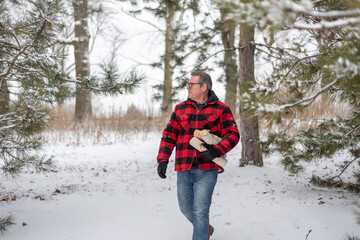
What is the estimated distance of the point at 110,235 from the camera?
10.7 feet

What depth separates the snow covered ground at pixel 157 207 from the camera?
333 cm

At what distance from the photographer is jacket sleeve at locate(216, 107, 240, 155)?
2.63 metres

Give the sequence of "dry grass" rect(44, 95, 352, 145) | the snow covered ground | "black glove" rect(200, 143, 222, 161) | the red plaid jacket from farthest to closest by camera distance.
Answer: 1. "dry grass" rect(44, 95, 352, 145)
2. the snow covered ground
3. the red plaid jacket
4. "black glove" rect(200, 143, 222, 161)

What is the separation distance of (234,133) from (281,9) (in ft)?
5.69

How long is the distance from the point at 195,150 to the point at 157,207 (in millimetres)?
1852

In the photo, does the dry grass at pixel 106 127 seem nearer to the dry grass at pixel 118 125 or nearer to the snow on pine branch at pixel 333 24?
the dry grass at pixel 118 125

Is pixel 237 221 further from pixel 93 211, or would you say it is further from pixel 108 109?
pixel 108 109

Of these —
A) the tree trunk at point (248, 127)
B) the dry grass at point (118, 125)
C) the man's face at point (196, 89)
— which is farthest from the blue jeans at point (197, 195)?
the dry grass at point (118, 125)

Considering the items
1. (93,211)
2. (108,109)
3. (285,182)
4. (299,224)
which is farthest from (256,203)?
(108,109)

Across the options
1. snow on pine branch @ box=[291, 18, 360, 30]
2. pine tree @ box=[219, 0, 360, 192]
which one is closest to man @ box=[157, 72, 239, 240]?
pine tree @ box=[219, 0, 360, 192]

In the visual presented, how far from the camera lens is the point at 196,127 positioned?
9.16ft

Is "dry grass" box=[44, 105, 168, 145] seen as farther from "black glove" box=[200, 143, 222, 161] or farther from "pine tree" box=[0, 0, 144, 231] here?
"black glove" box=[200, 143, 222, 161]

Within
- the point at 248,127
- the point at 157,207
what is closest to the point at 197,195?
the point at 157,207

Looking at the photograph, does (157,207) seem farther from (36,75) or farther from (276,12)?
(276,12)
